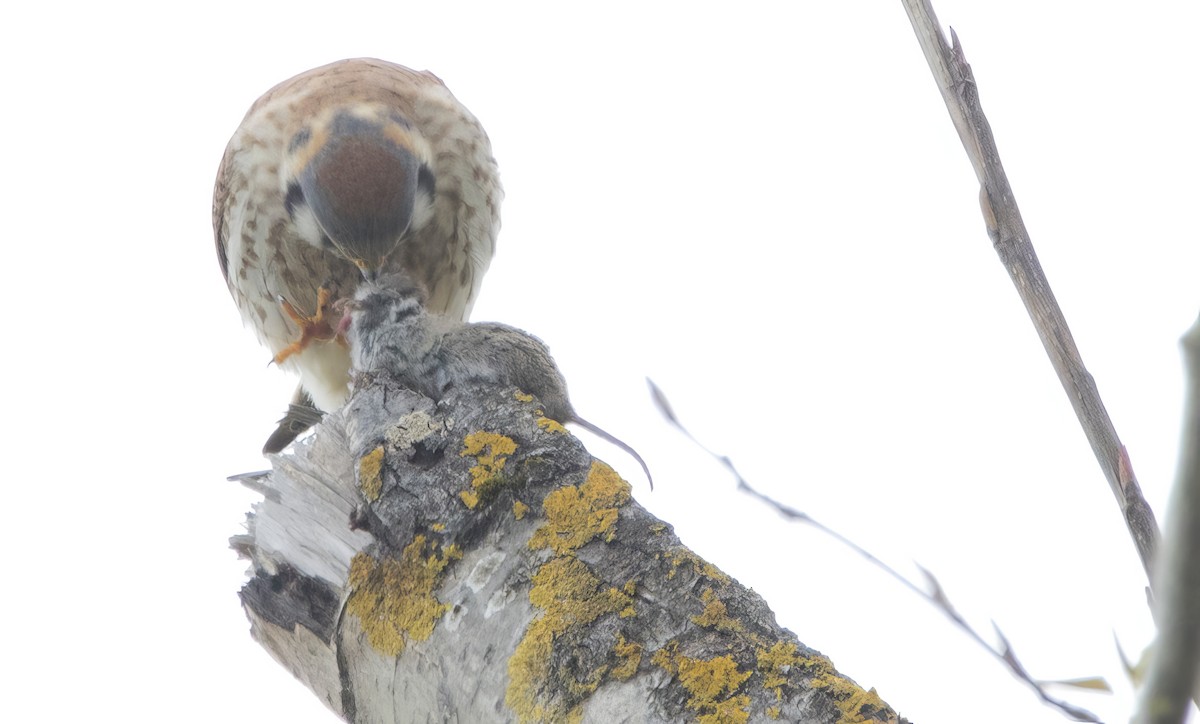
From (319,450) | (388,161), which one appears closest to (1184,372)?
(319,450)

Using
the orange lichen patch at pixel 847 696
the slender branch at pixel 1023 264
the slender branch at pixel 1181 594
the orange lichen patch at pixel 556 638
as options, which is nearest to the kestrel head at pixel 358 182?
the orange lichen patch at pixel 556 638

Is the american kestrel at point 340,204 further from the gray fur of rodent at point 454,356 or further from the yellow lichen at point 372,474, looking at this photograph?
the yellow lichen at point 372,474

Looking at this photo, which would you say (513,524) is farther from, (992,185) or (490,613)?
(992,185)

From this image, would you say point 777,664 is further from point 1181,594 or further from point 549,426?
point 1181,594

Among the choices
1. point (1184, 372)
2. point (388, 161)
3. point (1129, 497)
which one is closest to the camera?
point (1184, 372)

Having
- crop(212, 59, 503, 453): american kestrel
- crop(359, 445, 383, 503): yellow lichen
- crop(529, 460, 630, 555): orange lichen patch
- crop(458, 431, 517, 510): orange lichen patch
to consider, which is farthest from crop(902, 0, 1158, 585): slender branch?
crop(212, 59, 503, 453): american kestrel

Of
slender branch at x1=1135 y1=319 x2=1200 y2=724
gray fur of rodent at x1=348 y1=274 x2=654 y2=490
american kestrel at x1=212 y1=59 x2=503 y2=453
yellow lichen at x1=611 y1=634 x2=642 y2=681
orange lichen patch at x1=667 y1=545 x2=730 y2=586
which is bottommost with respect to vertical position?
yellow lichen at x1=611 y1=634 x2=642 y2=681

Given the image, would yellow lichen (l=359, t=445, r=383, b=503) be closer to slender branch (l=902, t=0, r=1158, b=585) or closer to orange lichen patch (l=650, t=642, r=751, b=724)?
orange lichen patch (l=650, t=642, r=751, b=724)
